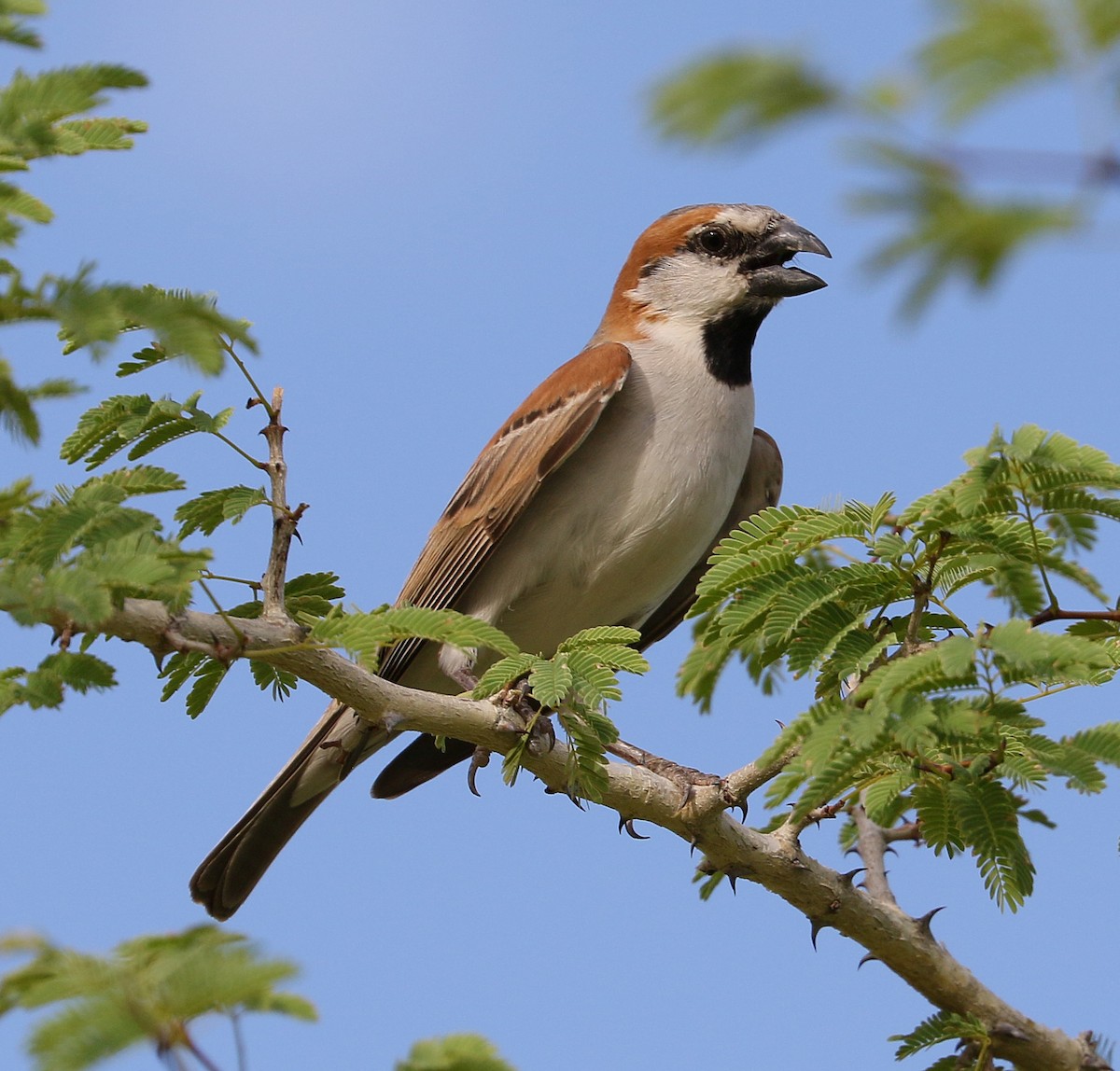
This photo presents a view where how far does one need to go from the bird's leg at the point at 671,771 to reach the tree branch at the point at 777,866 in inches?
0.9

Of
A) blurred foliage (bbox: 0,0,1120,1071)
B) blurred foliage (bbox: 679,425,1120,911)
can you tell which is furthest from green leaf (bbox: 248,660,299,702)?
blurred foliage (bbox: 679,425,1120,911)

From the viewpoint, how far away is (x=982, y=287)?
1694 mm

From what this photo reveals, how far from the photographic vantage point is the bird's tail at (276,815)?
5973 mm

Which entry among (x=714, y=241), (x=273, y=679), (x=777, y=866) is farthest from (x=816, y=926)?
(x=714, y=241)

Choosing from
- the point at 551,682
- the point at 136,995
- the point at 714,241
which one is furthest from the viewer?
the point at 714,241

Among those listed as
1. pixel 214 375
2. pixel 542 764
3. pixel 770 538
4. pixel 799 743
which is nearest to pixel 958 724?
pixel 799 743

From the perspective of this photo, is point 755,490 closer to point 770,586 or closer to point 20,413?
point 770,586

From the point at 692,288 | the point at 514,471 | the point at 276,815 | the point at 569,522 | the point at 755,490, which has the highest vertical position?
the point at 692,288

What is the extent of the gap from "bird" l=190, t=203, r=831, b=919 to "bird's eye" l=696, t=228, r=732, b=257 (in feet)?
1.00

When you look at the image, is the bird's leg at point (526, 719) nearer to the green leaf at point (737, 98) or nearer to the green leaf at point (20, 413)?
the green leaf at point (20, 413)

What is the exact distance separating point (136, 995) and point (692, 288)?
5227 millimetres

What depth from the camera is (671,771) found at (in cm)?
517

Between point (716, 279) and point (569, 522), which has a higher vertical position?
point (716, 279)

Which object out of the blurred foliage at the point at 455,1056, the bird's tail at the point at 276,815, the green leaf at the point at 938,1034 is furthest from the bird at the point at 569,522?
the blurred foliage at the point at 455,1056
